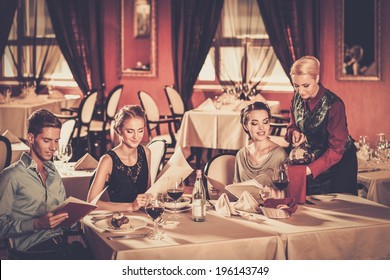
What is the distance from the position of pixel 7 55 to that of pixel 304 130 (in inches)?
284

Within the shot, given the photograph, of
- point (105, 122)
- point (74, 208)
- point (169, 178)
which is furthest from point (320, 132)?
point (105, 122)

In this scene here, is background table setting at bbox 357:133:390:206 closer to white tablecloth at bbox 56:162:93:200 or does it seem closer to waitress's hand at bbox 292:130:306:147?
waitress's hand at bbox 292:130:306:147

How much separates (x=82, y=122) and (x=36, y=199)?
4938 millimetres

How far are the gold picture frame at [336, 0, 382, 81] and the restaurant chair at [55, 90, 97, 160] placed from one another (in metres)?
3.15

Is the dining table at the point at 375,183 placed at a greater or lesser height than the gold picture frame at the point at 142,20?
lesser

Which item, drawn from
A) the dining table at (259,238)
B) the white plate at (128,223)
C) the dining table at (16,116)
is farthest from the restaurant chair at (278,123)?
the white plate at (128,223)

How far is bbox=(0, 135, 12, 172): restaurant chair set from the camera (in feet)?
15.0

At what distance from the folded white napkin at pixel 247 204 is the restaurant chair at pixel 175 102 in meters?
5.10

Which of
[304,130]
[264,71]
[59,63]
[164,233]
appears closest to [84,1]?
[59,63]

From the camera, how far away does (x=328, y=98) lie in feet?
12.2

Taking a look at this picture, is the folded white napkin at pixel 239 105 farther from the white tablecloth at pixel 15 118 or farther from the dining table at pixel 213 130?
the white tablecloth at pixel 15 118

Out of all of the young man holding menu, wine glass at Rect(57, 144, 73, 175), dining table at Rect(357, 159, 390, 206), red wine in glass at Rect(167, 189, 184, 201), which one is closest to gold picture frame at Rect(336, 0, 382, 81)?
dining table at Rect(357, 159, 390, 206)

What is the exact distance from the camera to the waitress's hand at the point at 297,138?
3.77 m

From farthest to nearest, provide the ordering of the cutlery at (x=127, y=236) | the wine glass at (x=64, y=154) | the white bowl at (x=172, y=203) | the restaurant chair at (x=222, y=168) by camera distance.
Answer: the wine glass at (x=64, y=154)
the restaurant chair at (x=222, y=168)
the white bowl at (x=172, y=203)
the cutlery at (x=127, y=236)
